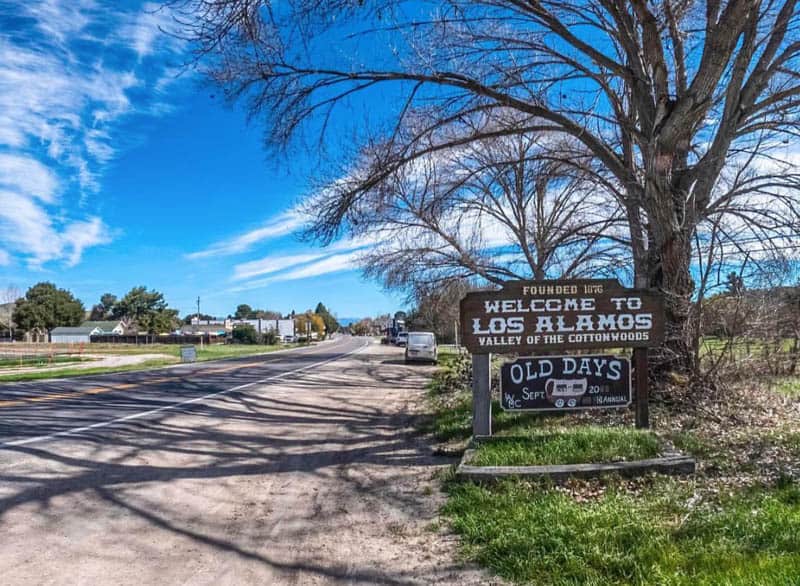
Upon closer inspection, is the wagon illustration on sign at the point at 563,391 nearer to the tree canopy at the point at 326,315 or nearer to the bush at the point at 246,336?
the bush at the point at 246,336

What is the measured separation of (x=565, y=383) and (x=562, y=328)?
2.43 ft

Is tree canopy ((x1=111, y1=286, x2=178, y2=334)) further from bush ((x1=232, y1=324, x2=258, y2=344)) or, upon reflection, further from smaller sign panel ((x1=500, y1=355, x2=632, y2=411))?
smaller sign panel ((x1=500, y1=355, x2=632, y2=411))

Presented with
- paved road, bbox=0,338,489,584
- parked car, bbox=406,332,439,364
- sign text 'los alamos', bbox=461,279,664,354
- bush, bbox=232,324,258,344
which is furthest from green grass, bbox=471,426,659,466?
bush, bbox=232,324,258,344

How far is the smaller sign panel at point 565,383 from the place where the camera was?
25.6 feet

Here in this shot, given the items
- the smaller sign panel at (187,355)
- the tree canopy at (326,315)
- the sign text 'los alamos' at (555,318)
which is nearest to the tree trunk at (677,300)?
the sign text 'los alamos' at (555,318)

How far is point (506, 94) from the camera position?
364 inches

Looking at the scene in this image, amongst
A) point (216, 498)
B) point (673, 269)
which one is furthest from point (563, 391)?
point (216, 498)

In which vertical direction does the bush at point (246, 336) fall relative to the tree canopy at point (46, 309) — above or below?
below

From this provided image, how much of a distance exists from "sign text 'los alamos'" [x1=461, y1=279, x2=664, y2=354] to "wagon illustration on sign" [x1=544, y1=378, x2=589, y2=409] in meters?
0.46

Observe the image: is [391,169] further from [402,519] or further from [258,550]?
[258,550]

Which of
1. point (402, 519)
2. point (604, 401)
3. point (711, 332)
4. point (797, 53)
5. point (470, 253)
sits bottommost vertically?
point (402, 519)

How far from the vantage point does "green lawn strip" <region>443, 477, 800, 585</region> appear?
3816 mm

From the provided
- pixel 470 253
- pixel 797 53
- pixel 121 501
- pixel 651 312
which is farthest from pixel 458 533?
pixel 470 253

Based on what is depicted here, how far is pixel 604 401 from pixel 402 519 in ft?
12.0
